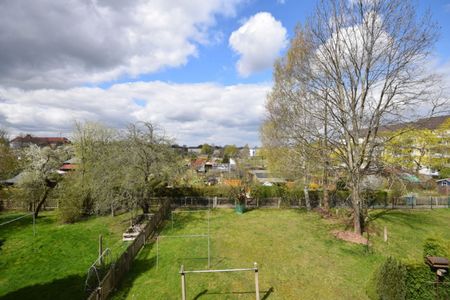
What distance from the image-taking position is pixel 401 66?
11.1m

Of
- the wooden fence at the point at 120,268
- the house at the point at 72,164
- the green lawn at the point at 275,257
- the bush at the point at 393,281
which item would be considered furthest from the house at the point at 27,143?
the bush at the point at 393,281

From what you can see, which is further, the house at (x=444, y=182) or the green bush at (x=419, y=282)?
the house at (x=444, y=182)

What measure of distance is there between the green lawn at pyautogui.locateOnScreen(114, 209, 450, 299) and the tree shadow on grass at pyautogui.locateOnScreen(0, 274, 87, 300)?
5.05 feet

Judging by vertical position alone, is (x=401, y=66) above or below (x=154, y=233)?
above

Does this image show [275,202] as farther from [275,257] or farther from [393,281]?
[393,281]

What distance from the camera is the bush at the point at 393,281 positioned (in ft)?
20.3

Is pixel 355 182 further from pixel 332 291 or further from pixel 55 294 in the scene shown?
pixel 55 294

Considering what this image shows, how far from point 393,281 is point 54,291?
1016 cm

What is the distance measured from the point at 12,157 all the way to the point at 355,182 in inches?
1147

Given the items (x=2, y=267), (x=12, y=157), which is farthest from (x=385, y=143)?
(x=12, y=157)

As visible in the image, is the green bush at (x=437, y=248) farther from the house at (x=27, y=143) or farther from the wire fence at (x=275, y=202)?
the house at (x=27, y=143)

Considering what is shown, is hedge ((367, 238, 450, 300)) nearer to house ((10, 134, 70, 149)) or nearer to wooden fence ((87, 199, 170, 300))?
wooden fence ((87, 199, 170, 300))

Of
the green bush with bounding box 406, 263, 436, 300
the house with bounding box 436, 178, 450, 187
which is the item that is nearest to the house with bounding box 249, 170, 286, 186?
the green bush with bounding box 406, 263, 436, 300

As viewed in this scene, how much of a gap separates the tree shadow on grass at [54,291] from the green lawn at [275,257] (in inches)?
60.6
